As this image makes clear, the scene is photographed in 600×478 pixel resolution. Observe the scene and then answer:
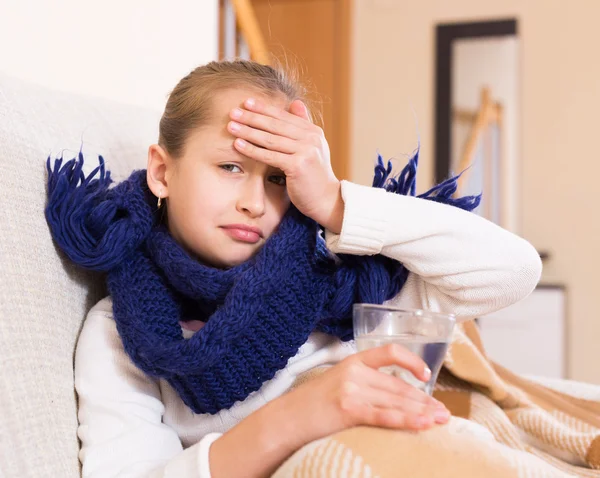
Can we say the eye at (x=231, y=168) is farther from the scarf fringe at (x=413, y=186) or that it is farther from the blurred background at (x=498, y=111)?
the blurred background at (x=498, y=111)

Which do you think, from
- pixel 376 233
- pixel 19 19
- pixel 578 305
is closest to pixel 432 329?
pixel 376 233

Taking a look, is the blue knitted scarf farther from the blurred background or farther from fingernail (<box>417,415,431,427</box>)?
the blurred background

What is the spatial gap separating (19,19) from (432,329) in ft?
2.91

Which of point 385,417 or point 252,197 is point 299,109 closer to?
point 252,197

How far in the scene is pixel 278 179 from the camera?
35.5 inches

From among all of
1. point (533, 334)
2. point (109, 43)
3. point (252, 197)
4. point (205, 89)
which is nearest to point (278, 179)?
point (252, 197)

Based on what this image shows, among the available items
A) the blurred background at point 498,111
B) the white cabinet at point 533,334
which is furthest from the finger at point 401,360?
the white cabinet at point 533,334

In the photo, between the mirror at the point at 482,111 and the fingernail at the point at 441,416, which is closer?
the fingernail at the point at 441,416

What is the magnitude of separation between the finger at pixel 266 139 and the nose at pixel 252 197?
0.19 feet

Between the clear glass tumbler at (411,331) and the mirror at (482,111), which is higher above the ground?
the mirror at (482,111)

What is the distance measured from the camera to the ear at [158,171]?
3.11 feet

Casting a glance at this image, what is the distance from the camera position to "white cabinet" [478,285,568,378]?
3.29m

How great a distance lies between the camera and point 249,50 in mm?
2707

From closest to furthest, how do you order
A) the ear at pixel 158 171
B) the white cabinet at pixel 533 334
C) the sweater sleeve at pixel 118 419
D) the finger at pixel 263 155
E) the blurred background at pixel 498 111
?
1. the sweater sleeve at pixel 118 419
2. the finger at pixel 263 155
3. the ear at pixel 158 171
4. the white cabinet at pixel 533 334
5. the blurred background at pixel 498 111
